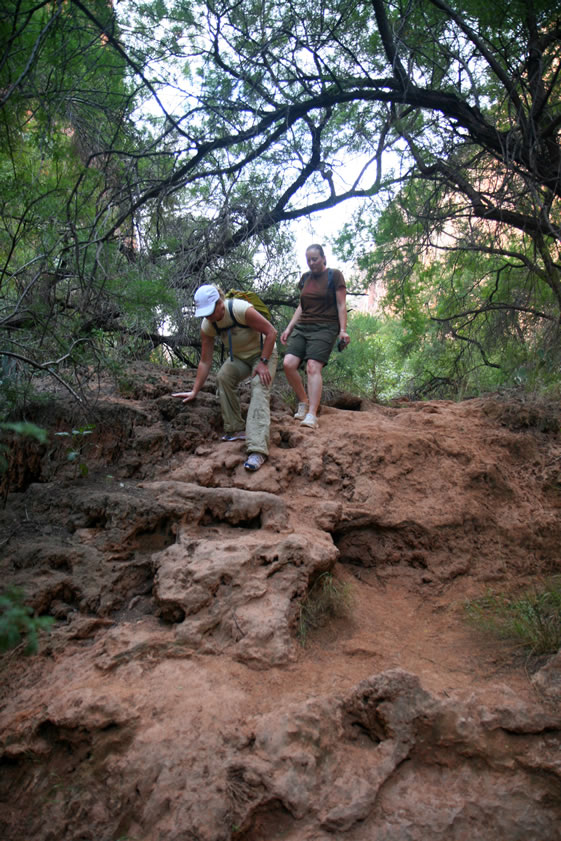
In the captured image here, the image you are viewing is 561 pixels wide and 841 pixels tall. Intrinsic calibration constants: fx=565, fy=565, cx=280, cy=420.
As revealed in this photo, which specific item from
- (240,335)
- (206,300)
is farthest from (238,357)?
(206,300)

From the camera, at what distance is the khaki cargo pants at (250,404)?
415cm

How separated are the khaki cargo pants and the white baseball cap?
0.45 metres

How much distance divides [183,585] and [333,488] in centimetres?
143

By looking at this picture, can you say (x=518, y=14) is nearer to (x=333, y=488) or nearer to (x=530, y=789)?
(x=333, y=488)

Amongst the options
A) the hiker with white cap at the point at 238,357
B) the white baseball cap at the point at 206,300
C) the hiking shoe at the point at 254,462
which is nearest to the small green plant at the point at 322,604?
the hiking shoe at the point at 254,462

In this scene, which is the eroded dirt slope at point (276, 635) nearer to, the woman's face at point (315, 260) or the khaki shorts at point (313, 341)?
the khaki shorts at point (313, 341)

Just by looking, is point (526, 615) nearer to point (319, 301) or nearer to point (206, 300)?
point (206, 300)

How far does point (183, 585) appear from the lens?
302 cm

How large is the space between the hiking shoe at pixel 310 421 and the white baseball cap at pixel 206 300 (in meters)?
1.15

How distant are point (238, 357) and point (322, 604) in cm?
212

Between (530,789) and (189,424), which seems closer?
(530,789)

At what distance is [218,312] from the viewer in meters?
4.35

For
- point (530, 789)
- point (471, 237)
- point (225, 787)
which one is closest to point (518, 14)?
point (471, 237)

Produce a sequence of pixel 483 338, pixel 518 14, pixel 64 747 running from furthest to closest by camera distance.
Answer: pixel 483 338 → pixel 518 14 → pixel 64 747
